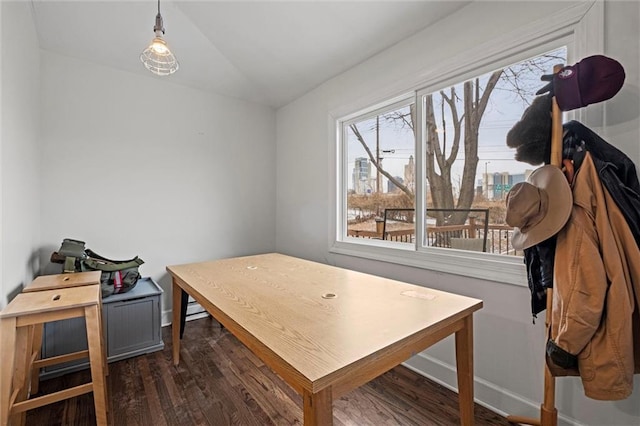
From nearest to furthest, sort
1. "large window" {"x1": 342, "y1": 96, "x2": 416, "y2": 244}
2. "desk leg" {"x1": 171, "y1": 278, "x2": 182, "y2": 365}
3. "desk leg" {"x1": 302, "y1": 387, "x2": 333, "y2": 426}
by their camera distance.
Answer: "desk leg" {"x1": 302, "y1": 387, "x2": 333, "y2": 426}
"desk leg" {"x1": 171, "y1": 278, "x2": 182, "y2": 365}
"large window" {"x1": 342, "y1": 96, "x2": 416, "y2": 244}

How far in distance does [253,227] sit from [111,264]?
4.93 ft

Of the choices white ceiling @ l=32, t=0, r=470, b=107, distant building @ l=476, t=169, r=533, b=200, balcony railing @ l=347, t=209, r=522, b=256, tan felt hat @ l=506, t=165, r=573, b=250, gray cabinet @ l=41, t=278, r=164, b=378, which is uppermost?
white ceiling @ l=32, t=0, r=470, b=107

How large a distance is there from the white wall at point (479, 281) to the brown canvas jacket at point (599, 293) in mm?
430

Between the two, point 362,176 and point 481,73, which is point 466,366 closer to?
point 481,73

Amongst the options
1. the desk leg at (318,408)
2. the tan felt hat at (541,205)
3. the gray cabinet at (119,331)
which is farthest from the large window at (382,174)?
the gray cabinet at (119,331)

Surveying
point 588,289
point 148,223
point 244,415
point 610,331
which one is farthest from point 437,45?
point 148,223

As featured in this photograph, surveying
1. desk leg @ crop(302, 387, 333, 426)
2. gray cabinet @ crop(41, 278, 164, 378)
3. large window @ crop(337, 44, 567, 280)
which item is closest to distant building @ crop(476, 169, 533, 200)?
large window @ crop(337, 44, 567, 280)

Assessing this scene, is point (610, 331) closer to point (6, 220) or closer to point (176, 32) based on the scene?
point (6, 220)

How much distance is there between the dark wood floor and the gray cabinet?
8 centimetres

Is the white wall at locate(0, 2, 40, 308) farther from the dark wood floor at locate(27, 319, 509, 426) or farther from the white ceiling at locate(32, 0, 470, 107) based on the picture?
the dark wood floor at locate(27, 319, 509, 426)

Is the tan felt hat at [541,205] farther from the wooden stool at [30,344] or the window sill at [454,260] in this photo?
the wooden stool at [30,344]

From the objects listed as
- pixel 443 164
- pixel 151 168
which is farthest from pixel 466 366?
pixel 151 168

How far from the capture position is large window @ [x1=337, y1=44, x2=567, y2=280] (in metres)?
1.76

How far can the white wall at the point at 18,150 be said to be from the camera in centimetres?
145
